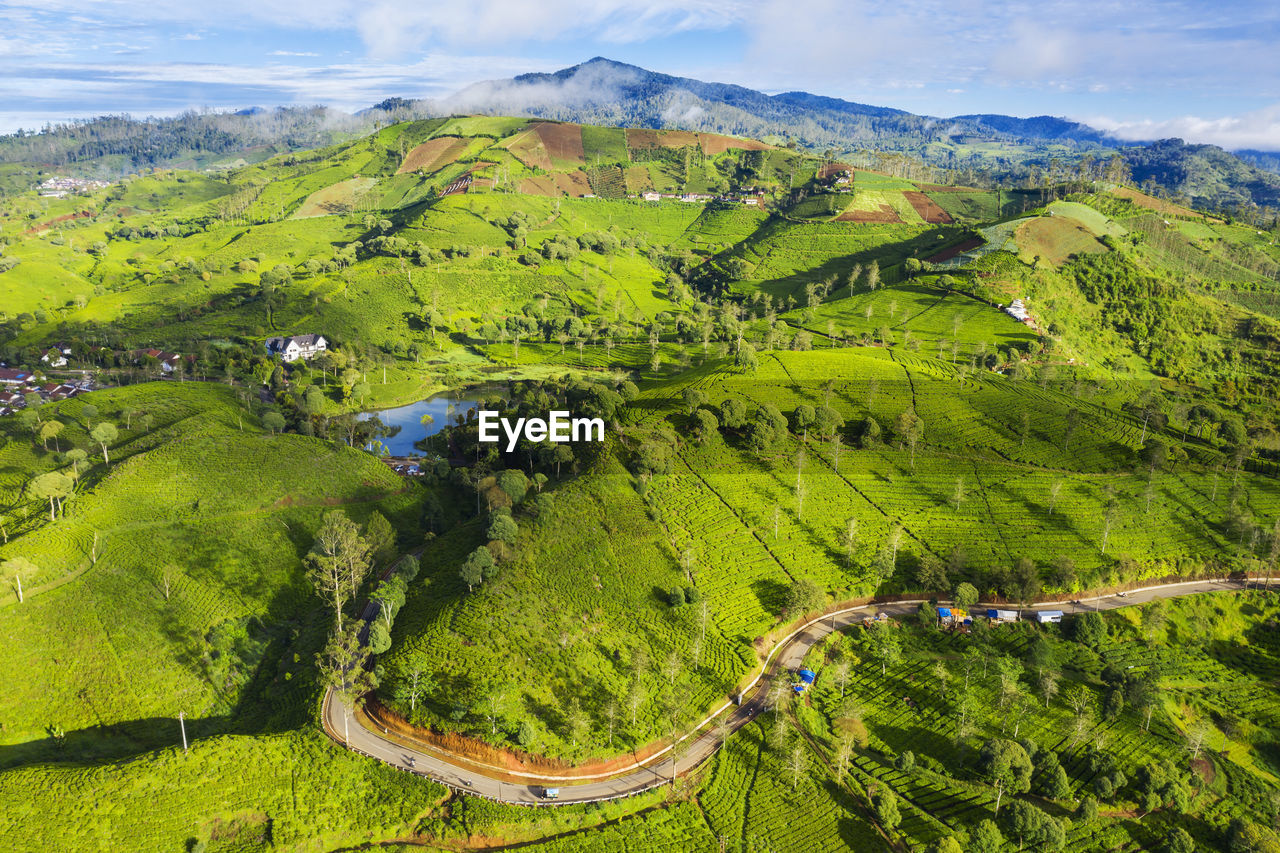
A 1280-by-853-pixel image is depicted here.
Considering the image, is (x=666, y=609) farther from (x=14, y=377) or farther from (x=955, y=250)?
(x=14, y=377)

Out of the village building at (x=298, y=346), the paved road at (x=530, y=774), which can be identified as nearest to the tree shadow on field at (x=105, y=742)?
the paved road at (x=530, y=774)

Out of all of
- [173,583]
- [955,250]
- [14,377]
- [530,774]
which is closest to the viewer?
[530,774]

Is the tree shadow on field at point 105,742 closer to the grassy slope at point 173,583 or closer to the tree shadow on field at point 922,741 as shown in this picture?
the grassy slope at point 173,583

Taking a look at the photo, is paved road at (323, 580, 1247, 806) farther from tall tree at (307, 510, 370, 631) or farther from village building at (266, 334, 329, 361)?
village building at (266, 334, 329, 361)

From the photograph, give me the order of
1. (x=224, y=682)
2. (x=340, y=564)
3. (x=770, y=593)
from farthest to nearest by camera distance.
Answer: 1. (x=770, y=593)
2. (x=340, y=564)
3. (x=224, y=682)

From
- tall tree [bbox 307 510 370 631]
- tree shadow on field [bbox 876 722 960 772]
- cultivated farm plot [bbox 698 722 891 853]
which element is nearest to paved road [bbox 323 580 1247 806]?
cultivated farm plot [bbox 698 722 891 853]

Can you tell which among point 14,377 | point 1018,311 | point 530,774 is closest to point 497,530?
point 530,774

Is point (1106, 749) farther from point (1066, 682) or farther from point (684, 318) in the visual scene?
point (684, 318)
